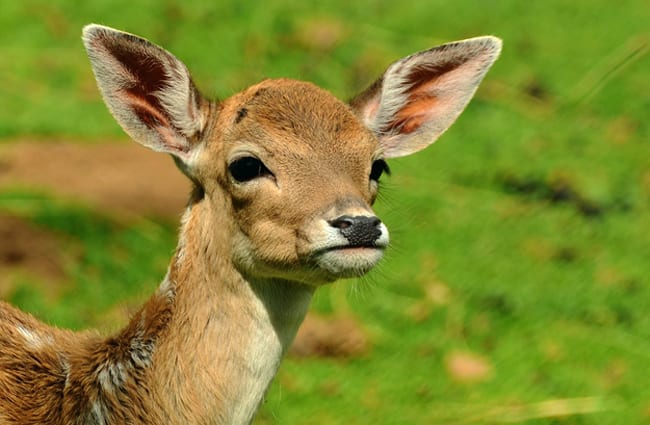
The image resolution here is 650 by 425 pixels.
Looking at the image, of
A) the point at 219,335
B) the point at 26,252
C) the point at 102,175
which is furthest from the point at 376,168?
the point at 102,175

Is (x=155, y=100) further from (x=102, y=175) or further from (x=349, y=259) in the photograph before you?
(x=102, y=175)

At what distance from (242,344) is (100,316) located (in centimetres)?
283

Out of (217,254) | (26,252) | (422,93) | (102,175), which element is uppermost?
(422,93)

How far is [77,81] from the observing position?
10.5 metres

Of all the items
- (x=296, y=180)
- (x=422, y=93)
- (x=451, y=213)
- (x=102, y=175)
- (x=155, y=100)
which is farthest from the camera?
(x=451, y=213)

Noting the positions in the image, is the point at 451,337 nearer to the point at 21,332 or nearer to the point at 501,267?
the point at 501,267

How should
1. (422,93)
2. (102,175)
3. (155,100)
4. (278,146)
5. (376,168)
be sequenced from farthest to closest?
(102,175) → (422,93) → (155,100) → (376,168) → (278,146)

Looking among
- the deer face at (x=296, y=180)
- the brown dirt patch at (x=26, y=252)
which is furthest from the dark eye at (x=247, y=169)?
the brown dirt patch at (x=26, y=252)

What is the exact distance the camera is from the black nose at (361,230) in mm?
4871

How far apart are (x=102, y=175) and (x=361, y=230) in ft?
14.5

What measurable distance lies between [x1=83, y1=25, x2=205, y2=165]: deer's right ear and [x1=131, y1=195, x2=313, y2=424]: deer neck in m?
0.51

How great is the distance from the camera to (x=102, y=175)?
353 inches

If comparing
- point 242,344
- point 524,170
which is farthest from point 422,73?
point 524,170

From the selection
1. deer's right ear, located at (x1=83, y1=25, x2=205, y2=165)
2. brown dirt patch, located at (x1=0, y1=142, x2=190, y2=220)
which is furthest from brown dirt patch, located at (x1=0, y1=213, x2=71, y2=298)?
deer's right ear, located at (x1=83, y1=25, x2=205, y2=165)
